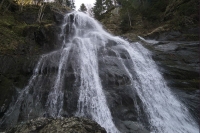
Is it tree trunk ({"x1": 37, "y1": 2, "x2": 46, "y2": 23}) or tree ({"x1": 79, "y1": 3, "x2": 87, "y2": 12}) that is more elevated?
tree ({"x1": 79, "y1": 3, "x2": 87, "y2": 12})

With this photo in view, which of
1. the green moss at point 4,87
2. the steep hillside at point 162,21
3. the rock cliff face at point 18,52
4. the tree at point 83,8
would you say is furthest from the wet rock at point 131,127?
the tree at point 83,8

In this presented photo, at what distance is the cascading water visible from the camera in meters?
8.53

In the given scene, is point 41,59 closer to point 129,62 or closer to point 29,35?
point 29,35

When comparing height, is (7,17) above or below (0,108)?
above

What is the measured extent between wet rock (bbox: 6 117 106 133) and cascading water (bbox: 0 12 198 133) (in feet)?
10.2

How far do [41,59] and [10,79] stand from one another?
8.27ft

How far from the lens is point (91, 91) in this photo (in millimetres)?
9812

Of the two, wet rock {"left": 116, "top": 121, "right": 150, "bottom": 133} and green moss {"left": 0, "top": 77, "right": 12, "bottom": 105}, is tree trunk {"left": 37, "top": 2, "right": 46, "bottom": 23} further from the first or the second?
wet rock {"left": 116, "top": 121, "right": 150, "bottom": 133}

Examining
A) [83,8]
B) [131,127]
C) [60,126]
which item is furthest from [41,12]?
[83,8]

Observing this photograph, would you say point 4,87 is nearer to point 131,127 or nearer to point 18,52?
point 18,52

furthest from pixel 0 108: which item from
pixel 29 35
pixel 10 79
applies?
pixel 29 35

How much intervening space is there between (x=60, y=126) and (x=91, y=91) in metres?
4.93

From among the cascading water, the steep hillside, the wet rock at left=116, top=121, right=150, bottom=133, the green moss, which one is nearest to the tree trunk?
the cascading water

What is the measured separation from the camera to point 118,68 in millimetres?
11500
